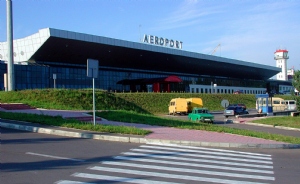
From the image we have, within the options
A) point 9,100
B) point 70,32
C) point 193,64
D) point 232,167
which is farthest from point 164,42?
point 232,167

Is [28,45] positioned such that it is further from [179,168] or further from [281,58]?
[281,58]

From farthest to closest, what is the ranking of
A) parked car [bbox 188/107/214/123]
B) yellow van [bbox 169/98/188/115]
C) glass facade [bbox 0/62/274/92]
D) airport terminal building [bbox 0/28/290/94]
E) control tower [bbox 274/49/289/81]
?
control tower [bbox 274/49/289/81]
airport terminal building [bbox 0/28/290/94]
glass facade [bbox 0/62/274/92]
yellow van [bbox 169/98/188/115]
parked car [bbox 188/107/214/123]

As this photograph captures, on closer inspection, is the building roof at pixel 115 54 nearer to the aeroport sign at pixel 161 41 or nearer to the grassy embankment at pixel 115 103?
the aeroport sign at pixel 161 41

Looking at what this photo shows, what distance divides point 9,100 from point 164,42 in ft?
139

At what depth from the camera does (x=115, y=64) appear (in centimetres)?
6388

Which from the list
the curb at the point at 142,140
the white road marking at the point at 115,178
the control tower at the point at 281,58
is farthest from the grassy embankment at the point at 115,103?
the control tower at the point at 281,58

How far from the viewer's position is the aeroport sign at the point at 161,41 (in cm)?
6284

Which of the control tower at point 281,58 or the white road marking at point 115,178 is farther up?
the control tower at point 281,58

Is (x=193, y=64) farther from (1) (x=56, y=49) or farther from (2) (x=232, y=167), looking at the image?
(2) (x=232, y=167)

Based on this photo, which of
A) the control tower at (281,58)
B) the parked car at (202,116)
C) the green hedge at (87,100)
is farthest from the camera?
the control tower at (281,58)

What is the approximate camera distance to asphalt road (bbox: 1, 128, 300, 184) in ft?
23.4

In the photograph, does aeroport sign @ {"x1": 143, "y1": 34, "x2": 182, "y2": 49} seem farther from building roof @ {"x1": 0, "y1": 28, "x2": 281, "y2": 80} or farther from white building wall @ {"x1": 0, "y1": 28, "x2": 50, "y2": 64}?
white building wall @ {"x1": 0, "y1": 28, "x2": 50, "y2": 64}

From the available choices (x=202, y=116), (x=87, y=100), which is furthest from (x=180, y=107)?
(x=87, y=100)

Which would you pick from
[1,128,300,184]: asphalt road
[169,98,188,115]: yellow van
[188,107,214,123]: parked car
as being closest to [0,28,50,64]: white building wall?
[169,98,188,115]: yellow van
